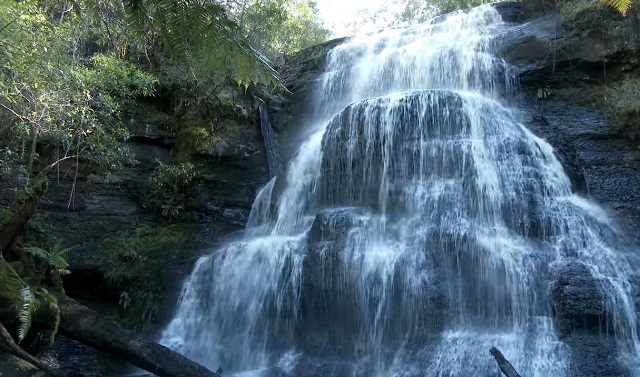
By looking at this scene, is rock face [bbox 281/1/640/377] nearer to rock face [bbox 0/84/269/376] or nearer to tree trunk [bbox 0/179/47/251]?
rock face [bbox 0/84/269/376]

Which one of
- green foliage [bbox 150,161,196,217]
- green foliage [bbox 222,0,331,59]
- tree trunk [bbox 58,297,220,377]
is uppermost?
green foliage [bbox 222,0,331,59]

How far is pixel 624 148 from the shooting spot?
10.3m

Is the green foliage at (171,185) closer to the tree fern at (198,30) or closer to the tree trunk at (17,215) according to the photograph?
the tree trunk at (17,215)

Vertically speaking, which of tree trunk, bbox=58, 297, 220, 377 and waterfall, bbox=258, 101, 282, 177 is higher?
waterfall, bbox=258, 101, 282, 177

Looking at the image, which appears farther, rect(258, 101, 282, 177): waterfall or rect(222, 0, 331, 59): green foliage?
rect(222, 0, 331, 59): green foliage

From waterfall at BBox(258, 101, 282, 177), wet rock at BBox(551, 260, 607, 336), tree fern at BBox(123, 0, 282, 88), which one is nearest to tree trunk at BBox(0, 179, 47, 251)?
tree fern at BBox(123, 0, 282, 88)

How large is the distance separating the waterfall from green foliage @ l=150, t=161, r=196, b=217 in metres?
1.98

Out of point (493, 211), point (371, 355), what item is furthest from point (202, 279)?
point (493, 211)

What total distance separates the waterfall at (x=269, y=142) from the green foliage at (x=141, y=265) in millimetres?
2802

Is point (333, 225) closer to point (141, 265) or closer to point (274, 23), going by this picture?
point (141, 265)

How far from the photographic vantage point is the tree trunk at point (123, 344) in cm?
582

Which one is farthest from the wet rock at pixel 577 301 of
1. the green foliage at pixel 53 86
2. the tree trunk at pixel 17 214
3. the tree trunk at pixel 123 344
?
the tree trunk at pixel 17 214

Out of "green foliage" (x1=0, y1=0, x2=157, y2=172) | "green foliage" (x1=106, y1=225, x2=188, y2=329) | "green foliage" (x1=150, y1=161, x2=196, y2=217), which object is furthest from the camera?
"green foliage" (x1=150, y1=161, x2=196, y2=217)

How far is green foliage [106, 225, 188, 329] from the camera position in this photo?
31.7 ft
